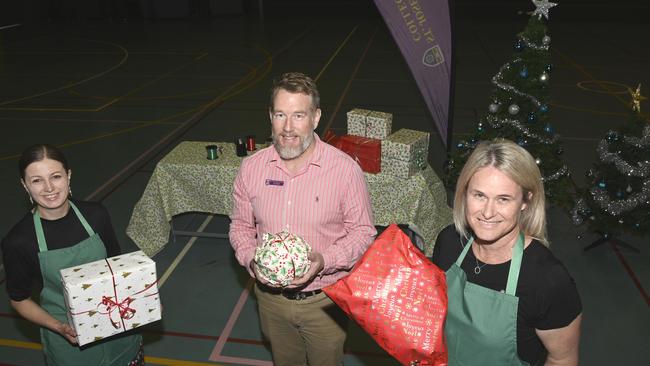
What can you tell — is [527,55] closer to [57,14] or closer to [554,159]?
[554,159]

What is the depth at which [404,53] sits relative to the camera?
578 cm

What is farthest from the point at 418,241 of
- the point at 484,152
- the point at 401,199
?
the point at 484,152

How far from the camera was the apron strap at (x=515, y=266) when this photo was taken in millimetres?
2160

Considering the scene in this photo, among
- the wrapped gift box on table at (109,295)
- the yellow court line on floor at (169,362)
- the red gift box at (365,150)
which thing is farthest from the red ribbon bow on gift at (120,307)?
the red gift box at (365,150)

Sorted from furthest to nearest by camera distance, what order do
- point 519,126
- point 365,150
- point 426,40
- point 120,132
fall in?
point 120,132
point 519,126
point 426,40
point 365,150

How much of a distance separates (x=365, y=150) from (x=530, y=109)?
7.48 feet

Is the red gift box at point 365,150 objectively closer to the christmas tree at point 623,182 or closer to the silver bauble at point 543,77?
the silver bauble at point 543,77

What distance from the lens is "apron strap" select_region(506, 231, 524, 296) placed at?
7.09 feet

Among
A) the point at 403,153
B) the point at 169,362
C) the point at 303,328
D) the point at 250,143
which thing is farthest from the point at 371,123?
the point at 169,362

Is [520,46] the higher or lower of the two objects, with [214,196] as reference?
higher

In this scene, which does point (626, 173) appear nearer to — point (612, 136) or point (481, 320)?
point (612, 136)

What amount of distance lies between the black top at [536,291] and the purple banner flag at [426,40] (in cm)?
378

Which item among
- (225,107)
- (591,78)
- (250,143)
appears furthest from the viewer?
(591,78)

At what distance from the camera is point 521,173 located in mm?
2166
